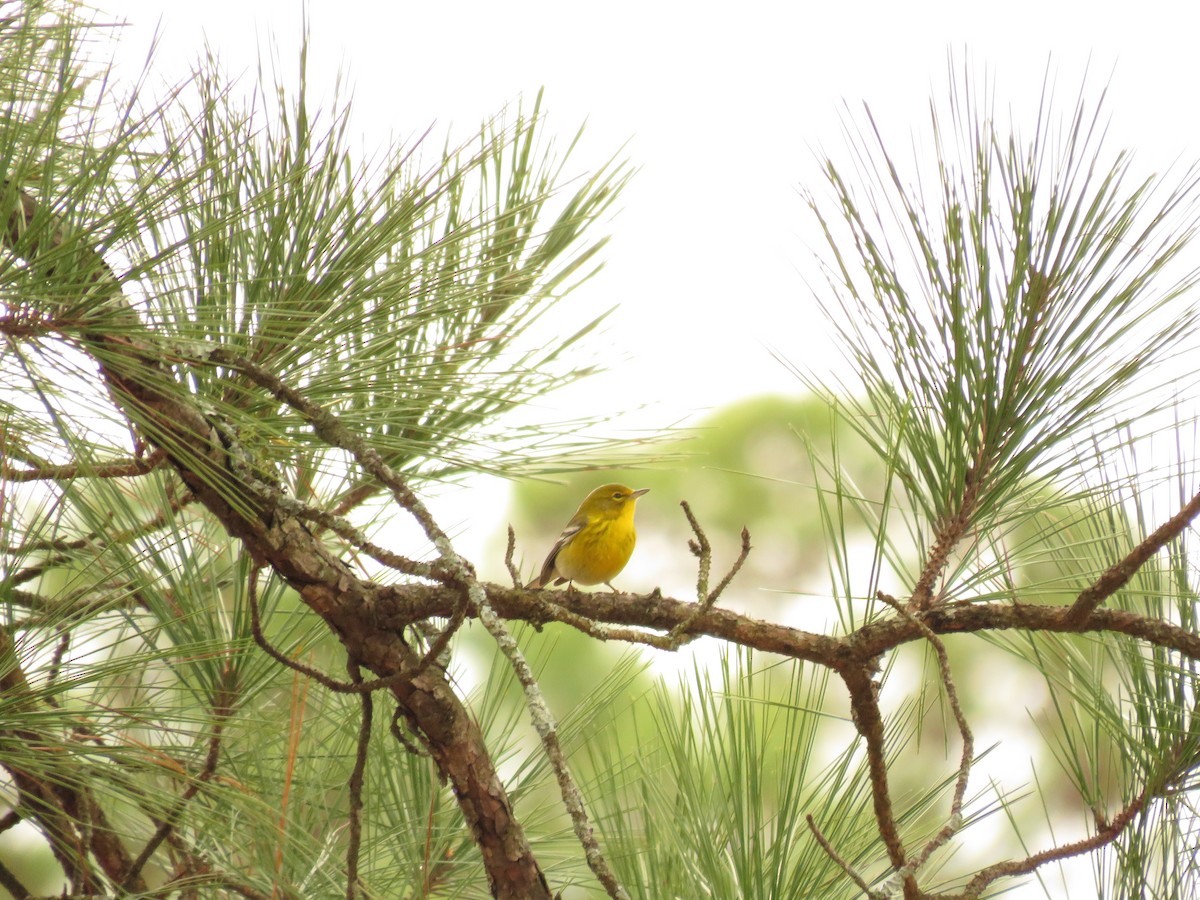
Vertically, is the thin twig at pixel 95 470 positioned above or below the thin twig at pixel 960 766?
above

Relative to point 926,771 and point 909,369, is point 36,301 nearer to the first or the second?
point 909,369

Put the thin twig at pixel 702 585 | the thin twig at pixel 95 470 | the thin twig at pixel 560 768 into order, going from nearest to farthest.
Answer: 1. the thin twig at pixel 560 768
2. the thin twig at pixel 702 585
3. the thin twig at pixel 95 470

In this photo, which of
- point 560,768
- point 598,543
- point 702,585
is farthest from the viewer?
point 598,543

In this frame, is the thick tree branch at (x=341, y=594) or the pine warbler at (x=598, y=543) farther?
the pine warbler at (x=598, y=543)

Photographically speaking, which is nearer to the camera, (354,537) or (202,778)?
(354,537)

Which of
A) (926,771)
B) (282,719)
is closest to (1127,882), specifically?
(282,719)

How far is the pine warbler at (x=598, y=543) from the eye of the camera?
283 cm

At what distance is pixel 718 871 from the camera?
48.7 inches

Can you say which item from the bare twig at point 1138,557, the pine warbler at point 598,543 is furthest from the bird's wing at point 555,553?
the bare twig at point 1138,557

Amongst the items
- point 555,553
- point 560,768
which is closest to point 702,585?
point 560,768

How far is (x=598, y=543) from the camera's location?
2.82 metres

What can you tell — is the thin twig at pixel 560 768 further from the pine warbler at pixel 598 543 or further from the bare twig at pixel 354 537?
the pine warbler at pixel 598 543

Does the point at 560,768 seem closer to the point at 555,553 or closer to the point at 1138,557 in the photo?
the point at 1138,557

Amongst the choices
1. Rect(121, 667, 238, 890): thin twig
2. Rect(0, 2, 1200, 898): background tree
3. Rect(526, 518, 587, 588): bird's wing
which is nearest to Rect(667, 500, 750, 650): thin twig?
Rect(0, 2, 1200, 898): background tree
